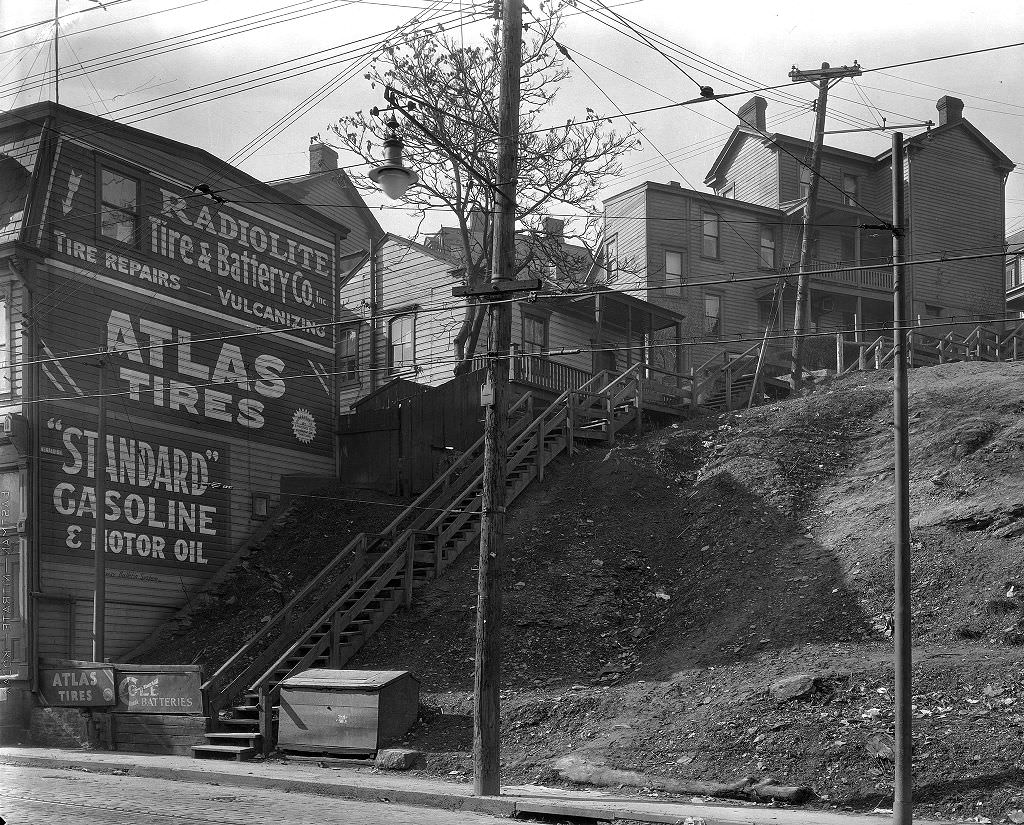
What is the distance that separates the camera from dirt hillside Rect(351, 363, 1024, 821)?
14953 mm

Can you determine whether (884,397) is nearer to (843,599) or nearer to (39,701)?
(843,599)

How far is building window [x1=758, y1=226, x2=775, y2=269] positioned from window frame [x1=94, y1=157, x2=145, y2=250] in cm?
2807

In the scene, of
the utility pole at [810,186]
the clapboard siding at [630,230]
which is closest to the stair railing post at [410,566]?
the utility pole at [810,186]

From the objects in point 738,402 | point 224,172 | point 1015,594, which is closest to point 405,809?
point 1015,594

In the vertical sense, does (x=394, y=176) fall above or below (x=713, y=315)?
below

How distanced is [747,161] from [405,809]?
4117 centimetres

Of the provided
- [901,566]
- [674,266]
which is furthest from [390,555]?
[674,266]

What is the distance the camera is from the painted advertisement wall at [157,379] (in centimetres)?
2311

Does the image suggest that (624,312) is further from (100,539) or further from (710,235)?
(100,539)

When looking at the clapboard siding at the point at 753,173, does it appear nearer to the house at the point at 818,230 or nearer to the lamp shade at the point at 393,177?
the house at the point at 818,230

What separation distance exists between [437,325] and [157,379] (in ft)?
47.7

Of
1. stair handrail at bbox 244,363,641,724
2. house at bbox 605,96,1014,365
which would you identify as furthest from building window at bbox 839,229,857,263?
stair handrail at bbox 244,363,641,724

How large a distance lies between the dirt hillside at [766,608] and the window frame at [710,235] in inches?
737

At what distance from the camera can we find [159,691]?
65.4 ft
